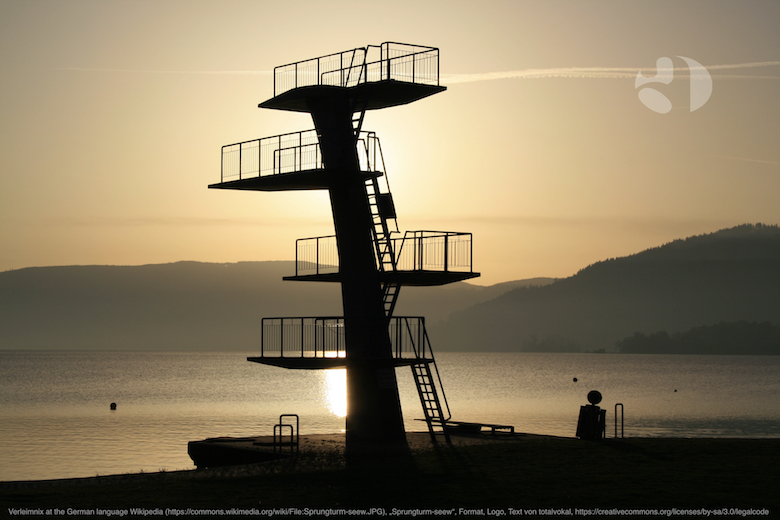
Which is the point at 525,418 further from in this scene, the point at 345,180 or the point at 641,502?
the point at 641,502

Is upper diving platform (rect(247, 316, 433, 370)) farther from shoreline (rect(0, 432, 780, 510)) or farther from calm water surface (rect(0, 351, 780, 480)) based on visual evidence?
calm water surface (rect(0, 351, 780, 480))

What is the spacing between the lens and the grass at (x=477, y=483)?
1833 centimetres

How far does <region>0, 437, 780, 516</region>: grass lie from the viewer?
1833cm

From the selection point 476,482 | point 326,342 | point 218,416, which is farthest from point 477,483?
point 218,416

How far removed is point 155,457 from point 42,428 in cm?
2423

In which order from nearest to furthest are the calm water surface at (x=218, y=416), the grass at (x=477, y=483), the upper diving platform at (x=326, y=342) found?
the grass at (x=477, y=483) < the upper diving platform at (x=326, y=342) < the calm water surface at (x=218, y=416)

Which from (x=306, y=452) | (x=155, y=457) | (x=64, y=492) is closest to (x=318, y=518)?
(x=64, y=492)

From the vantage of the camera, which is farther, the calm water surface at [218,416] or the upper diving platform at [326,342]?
the calm water surface at [218,416]

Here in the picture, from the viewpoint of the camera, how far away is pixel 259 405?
97.2 m

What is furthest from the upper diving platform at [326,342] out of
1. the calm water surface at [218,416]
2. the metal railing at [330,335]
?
the calm water surface at [218,416]

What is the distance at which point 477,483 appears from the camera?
804 inches

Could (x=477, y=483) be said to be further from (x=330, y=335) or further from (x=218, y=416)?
(x=218, y=416)

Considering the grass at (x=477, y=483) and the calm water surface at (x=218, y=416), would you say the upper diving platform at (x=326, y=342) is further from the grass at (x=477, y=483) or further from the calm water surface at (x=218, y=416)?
the calm water surface at (x=218, y=416)

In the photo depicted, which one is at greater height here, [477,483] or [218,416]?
[477,483]
